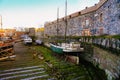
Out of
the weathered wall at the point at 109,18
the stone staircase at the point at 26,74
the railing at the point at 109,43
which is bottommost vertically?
the stone staircase at the point at 26,74

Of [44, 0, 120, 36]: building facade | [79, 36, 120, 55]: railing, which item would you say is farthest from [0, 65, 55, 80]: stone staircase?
[44, 0, 120, 36]: building facade

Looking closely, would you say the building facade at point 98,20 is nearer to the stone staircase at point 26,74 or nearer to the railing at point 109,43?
the railing at point 109,43

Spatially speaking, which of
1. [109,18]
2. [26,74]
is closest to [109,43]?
[109,18]

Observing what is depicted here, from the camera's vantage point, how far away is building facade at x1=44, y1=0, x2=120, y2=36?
17.7 meters

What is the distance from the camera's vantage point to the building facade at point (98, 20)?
696 inches

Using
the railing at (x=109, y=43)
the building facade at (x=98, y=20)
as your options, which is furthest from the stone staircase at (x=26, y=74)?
the building facade at (x=98, y=20)

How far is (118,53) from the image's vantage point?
11180mm

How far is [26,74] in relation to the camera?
1239 cm

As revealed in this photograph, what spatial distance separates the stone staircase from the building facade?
9.68 metres

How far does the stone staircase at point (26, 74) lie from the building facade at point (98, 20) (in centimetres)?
968

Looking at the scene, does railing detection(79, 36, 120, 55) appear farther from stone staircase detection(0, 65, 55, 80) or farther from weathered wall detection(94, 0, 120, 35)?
stone staircase detection(0, 65, 55, 80)

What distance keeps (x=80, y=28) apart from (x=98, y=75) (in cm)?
1481

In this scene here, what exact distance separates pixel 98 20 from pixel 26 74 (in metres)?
13.7

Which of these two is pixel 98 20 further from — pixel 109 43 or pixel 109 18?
pixel 109 43
